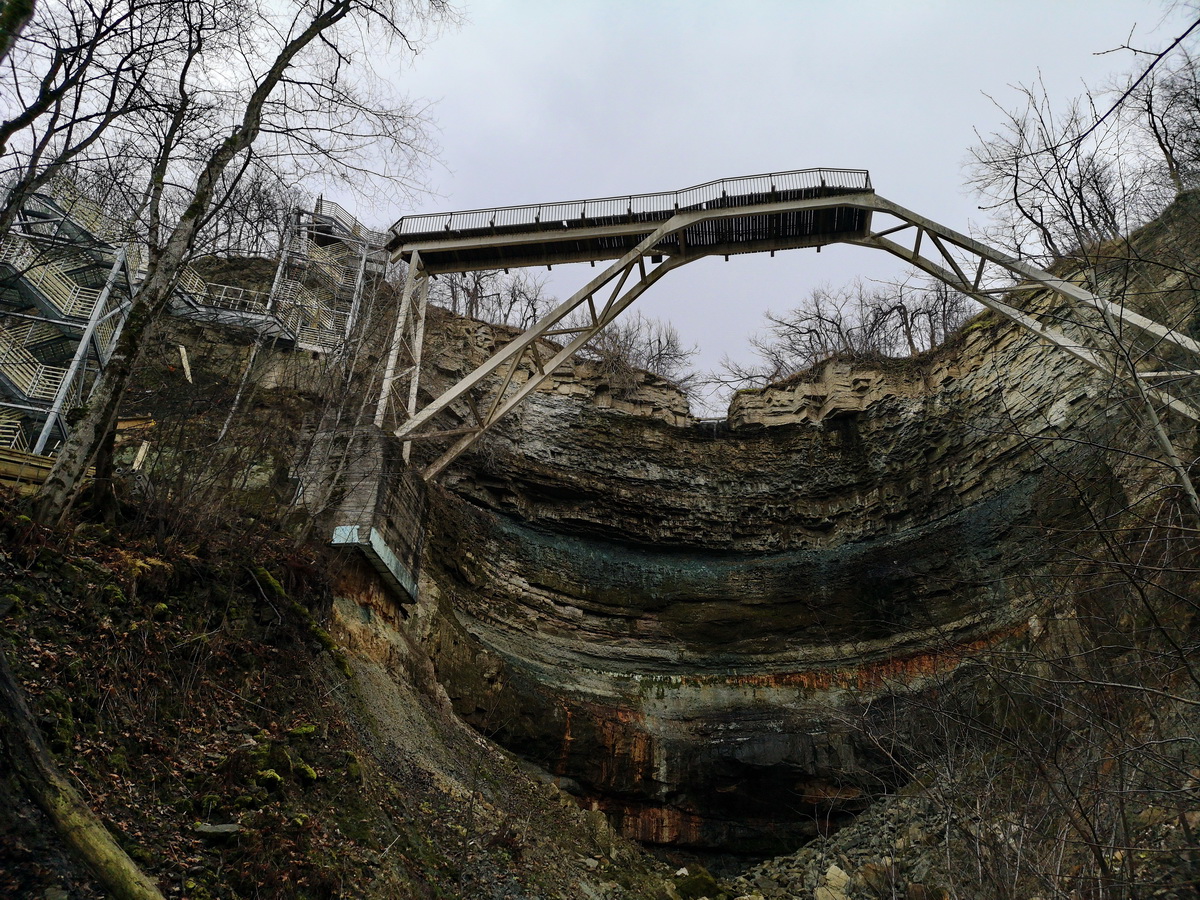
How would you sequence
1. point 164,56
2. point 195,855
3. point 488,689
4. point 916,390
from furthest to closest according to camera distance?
1. point 916,390
2. point 488,689
3. point 164,56
4. point 195,855

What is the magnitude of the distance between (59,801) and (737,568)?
63.4 feet

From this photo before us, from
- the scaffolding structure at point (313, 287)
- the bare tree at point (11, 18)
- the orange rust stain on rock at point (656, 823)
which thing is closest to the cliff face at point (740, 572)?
the orange rust stain on rock at point (656, 823)

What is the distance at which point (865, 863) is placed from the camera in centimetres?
1362

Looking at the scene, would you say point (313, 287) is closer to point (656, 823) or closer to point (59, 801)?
point (656, 823)

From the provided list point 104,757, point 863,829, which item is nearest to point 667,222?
point 863,829

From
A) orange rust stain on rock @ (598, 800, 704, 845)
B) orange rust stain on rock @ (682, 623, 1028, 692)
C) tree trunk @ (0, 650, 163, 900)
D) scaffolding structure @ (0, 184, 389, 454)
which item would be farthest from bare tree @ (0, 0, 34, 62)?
orange rust stain on rock @ (682, 623, 1028, 692)

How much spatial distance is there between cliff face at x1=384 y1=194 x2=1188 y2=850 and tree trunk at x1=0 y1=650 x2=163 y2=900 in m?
10.6

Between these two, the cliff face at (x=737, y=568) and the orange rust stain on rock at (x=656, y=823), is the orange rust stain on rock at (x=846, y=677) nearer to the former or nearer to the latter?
the cliff face at (x=737, y=568)

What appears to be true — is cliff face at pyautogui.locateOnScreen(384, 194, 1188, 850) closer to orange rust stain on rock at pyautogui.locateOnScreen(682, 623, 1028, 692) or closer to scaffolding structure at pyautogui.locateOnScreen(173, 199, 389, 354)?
orange rust stain on rock at pyautogui.locateOnScreen(682, 623, 1028, 692)

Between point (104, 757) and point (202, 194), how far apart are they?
5.44 m

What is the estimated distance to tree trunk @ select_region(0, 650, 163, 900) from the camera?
14.1 ft

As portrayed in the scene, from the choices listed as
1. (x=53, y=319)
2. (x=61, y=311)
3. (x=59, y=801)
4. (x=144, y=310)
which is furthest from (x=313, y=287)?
(x=59, y=801)

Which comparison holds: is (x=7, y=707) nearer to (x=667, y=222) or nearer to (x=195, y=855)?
(x=195, y=855)

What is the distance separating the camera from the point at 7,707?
4.28 metres
